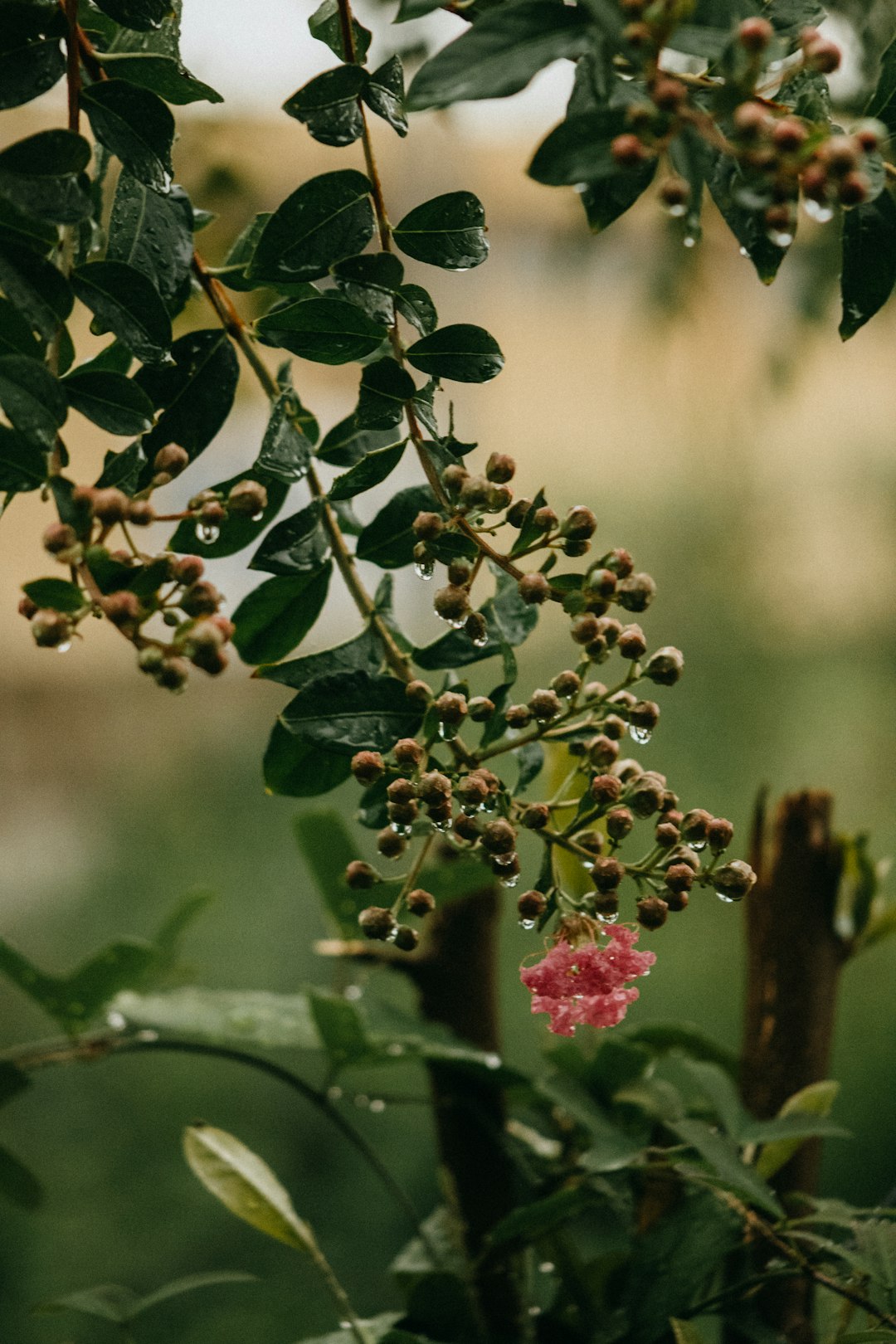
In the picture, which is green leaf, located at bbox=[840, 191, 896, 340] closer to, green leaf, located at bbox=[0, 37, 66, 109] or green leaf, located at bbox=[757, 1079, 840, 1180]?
green leaf, located at bbox=[0, 37, 66, 109]

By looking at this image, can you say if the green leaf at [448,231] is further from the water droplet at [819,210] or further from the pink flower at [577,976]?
the pink flower at [577,976]

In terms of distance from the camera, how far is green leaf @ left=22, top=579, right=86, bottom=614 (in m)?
0.41

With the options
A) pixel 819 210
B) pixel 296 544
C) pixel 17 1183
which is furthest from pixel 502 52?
pixel 17 1183

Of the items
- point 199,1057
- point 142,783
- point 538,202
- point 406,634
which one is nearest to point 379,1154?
point 199,1057

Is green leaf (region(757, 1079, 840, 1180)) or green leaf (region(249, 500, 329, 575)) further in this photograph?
green leaf (region(757, 1079, 840, 1180))

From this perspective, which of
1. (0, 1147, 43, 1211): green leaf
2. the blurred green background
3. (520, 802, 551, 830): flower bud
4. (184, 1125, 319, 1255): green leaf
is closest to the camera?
(520, 802, 551, 830): flower bud

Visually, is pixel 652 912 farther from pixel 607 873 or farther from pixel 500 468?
pixel 500 468

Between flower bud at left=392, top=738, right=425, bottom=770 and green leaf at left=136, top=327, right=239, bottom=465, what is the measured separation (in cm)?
15

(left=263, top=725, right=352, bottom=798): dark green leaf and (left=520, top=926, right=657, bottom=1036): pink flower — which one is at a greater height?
(left=263, top=725, right=352, bottom=798): dark green leaf

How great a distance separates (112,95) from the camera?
0.40 meters

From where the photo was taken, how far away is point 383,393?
1.42ft

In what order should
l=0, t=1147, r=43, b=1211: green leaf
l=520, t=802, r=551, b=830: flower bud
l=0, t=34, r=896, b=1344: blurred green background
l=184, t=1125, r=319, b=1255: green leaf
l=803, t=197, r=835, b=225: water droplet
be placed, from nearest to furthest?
l=803, t=197, r=835, b=225: water droplet
l=520, t=802, r=551, b=830: flower bud
l=184, t=1125, r=319, b=1255: green leaf
l=0, t=1147, r=43, b=1211: green leaf
l=0, t=34, r=896, b=1344: blurred green background

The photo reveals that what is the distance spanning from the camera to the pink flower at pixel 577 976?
440 millimetres

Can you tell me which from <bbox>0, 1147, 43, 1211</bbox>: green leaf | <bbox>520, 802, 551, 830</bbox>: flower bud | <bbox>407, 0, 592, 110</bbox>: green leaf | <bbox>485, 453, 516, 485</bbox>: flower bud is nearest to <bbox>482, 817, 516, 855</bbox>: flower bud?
<bbox>520, 802, 551, 830</bbox>: flower bud
